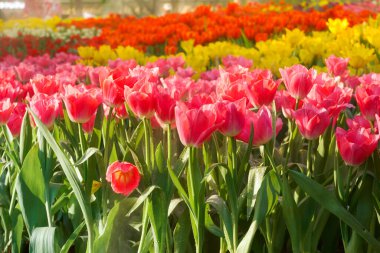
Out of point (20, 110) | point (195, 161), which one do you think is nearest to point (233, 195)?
point (195, 161)

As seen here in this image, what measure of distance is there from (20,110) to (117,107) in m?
0.38

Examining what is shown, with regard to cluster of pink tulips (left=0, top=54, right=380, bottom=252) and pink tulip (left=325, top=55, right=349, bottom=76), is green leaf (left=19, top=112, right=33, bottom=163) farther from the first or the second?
pink tulip (left=325, top=55, right=349, bottom=76)

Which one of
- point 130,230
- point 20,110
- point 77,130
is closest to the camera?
point 130,230

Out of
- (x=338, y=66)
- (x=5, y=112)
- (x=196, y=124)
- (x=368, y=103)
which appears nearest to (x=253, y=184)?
(x=196, y=124)

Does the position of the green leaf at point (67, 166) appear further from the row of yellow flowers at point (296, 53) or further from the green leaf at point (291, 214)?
the row of yellow flowers at point (296, 53)

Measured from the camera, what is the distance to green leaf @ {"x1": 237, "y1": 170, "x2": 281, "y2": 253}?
1197mm

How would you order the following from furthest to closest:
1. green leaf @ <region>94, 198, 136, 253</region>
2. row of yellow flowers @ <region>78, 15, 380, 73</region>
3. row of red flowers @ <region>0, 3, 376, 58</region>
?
row of red flowers @ <region>0, 3, 376, 58</region>, row of yellow flowers @ <region>78, 15, 380, 73</region>, green leaf @ <region>94, 198, 136, 253</region>

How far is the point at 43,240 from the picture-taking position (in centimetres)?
131

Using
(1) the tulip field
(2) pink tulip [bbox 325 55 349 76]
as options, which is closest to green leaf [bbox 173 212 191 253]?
(1) the tulip field

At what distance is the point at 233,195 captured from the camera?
4.00 ft

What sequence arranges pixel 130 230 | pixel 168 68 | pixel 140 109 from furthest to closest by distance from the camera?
pixel 168 68 < pixel 130 230 < pixel 140 109

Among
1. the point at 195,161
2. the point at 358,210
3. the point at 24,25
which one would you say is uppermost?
the point at 195,161

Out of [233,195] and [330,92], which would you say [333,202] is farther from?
[330,92]

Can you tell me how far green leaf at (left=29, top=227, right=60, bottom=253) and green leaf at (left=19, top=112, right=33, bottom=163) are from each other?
0.20m
